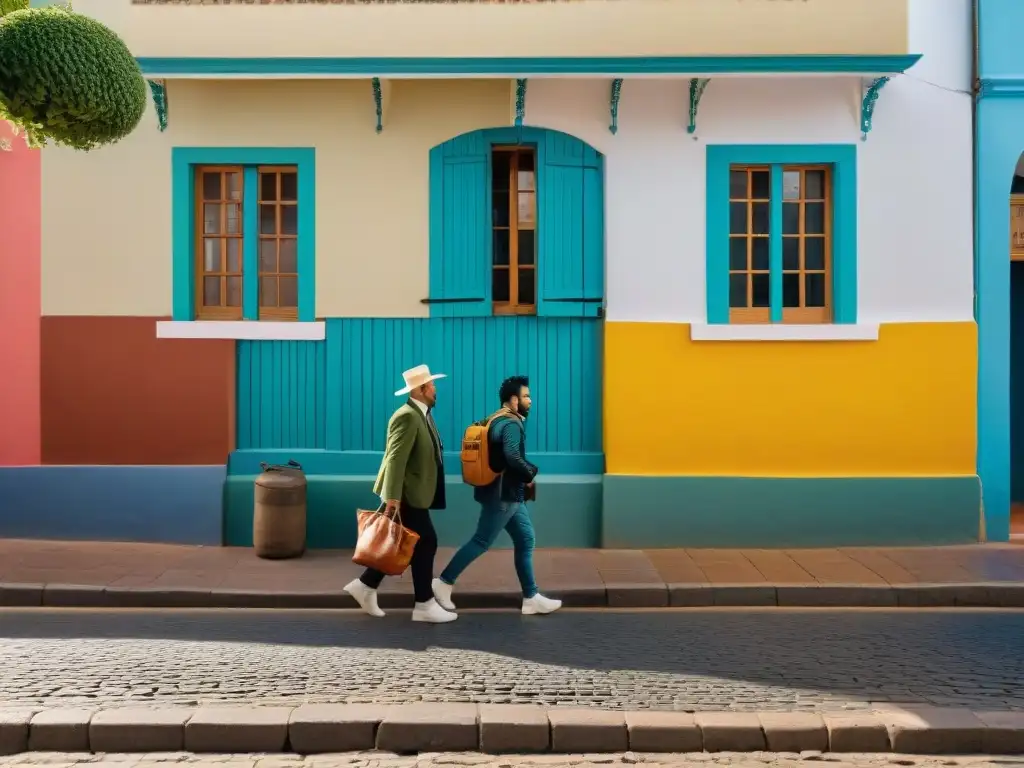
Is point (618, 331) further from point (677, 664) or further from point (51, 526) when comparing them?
point (51, 526)

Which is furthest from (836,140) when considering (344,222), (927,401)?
(344,222)

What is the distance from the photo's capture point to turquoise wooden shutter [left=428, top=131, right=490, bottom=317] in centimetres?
1019

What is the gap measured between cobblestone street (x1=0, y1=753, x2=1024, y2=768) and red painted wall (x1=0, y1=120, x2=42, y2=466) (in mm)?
6029

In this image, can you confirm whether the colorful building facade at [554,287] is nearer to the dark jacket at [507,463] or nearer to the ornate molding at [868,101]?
the ornate molding at [868,101]

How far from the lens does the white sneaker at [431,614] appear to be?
295 inches

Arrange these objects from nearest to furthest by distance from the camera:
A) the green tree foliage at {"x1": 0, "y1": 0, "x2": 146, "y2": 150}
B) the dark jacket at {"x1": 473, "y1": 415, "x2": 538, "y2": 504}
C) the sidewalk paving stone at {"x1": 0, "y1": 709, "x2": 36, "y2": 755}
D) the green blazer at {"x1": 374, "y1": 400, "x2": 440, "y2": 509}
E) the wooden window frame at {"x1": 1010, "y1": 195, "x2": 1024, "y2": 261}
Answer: the sidewalk paving stone at {"x1": 0, "y1": 709, "x2": 36, "y2": 755} → the green tree foliage at {"x1": 0, "y1": 0, "x2": 146, "y2": 150} → the green blazer at {"x1": 374, "y1": 400, "x2": 440, "y2": 509} → the dark jacket at {"x1": 473, "y1": 415, "x2": 538, "y2": 504} → the wooden window frame at {"x1": 1010, "y1": 195, "x2": 1024, "y2": 261}

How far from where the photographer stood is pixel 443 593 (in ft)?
25.5

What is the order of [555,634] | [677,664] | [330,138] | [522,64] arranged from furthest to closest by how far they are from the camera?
[330,138] < [522,64] < [555,634] < [677,664]

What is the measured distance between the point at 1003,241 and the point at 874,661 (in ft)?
17.9

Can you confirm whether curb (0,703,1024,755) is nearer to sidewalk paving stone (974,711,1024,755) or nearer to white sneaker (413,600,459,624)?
sidewalk paving stone (974,711,1024,755)

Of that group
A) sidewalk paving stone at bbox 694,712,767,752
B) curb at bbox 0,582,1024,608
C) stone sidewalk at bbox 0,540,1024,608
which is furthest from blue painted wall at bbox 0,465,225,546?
sidewalk paving stone at bbox 694,712,767,752

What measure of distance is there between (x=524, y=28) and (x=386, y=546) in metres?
5.34

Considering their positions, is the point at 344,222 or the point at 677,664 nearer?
the point at 677,664

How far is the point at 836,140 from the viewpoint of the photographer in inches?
396
